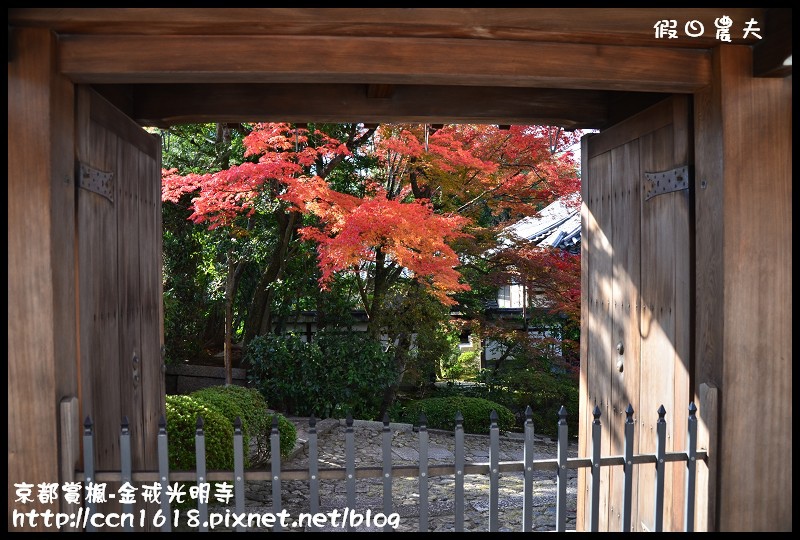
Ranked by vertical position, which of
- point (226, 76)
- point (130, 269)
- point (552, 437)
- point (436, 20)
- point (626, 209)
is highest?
point (436, 20)

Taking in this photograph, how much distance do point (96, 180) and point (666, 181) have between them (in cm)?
259

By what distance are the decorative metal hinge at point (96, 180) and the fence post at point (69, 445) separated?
0.88 meters

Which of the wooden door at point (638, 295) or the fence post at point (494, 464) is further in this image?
the wooden door at point (638, 295)

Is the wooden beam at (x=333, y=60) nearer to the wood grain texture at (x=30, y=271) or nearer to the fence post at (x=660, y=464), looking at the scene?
the wood grain texture at (x=30, y=271)

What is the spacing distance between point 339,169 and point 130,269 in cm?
590

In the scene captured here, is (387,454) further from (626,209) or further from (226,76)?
(626,209)

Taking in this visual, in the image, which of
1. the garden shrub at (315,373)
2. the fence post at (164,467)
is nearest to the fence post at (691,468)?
the fence post at (164,467)

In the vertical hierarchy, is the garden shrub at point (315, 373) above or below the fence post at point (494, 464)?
below

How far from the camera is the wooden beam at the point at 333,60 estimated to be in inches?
102

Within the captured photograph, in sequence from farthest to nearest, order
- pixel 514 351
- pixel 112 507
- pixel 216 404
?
pixel 514 351
pixel 216 404
pixel 112 507

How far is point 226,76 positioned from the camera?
2637 millimetres

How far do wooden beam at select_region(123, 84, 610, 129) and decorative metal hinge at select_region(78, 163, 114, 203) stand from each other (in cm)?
85

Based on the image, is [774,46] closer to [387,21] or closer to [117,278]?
[387,21]

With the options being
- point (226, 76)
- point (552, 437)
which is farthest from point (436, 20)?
Result: point (552, 437)
